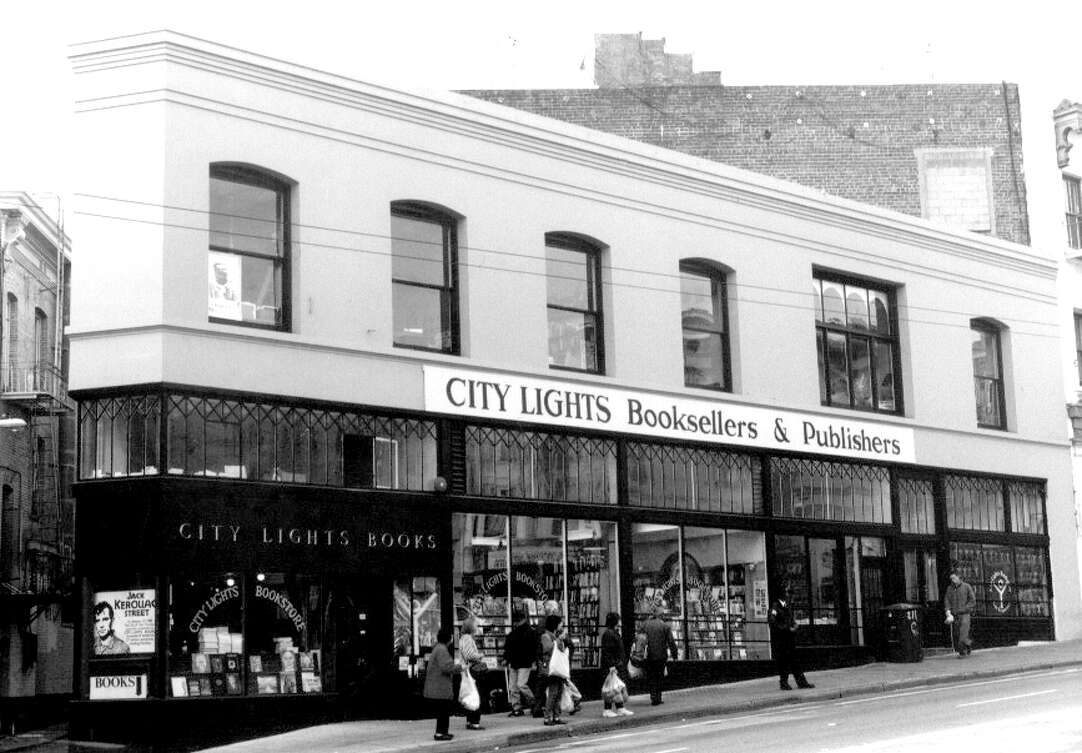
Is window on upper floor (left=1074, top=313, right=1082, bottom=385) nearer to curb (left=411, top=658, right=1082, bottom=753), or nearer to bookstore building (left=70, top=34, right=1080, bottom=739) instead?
bookstore building (left=70, top=34, right=1080, bottom=739)

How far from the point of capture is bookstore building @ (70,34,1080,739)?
72.0 feet

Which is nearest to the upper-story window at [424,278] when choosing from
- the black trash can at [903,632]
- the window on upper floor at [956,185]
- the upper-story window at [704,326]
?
the upper-story window at [704,326]

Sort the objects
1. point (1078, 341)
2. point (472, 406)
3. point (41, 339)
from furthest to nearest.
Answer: point (1078, 341)
point (41, 339)
point (472, 406)

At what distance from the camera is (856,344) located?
32.6 m

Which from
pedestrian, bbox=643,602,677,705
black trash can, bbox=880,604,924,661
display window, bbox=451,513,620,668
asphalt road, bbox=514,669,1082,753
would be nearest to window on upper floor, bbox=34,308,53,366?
display window, bbox=451,513,620,668

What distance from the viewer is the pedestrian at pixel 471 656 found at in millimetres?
22438

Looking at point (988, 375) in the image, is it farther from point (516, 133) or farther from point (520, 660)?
point (520, 660)

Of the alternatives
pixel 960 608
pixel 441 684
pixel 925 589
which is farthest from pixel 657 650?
pixel 925 589

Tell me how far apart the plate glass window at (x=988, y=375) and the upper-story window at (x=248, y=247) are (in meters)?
17.4

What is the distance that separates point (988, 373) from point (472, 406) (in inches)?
583

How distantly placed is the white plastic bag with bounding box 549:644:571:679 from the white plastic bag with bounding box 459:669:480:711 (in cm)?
117

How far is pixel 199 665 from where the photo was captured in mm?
21672

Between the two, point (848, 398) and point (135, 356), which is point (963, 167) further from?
point (135, 356)

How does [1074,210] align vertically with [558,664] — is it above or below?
above
